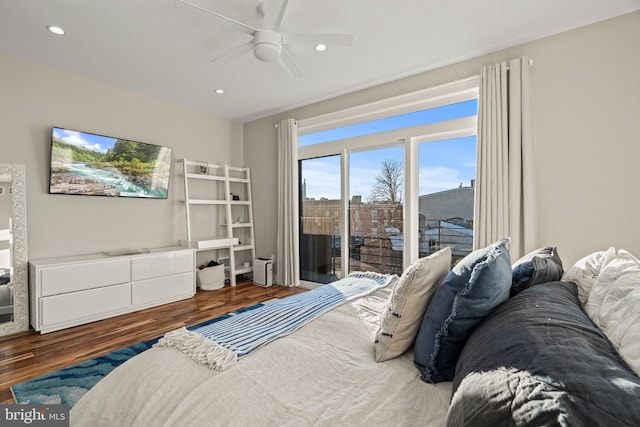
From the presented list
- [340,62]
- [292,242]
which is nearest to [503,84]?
[340,62]

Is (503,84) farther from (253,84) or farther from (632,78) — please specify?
(253,84)

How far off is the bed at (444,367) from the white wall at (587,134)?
1487 millimetres

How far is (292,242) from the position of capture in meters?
4.38

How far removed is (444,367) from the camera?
1.02 meters

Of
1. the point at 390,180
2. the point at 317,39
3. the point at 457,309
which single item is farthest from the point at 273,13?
the point at 390,180

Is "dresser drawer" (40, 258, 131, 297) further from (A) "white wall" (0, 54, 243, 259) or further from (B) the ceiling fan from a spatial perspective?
(B) the ceiling fan

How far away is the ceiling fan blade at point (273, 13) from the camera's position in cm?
189

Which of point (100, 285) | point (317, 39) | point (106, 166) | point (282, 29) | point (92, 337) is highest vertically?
point (282, 29)

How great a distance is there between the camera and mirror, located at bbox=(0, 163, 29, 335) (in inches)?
113

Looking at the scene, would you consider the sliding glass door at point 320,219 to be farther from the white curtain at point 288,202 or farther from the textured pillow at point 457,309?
the textured pillow at point 457,309

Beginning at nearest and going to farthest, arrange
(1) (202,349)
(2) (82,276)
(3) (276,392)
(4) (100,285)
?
(3) (276,392), (1) (202,349), (2) (82,276), (4) (100,285)

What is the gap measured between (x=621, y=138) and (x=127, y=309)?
4.94m

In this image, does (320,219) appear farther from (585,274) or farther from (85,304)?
(585,274)

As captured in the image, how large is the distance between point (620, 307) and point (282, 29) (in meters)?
2.78
